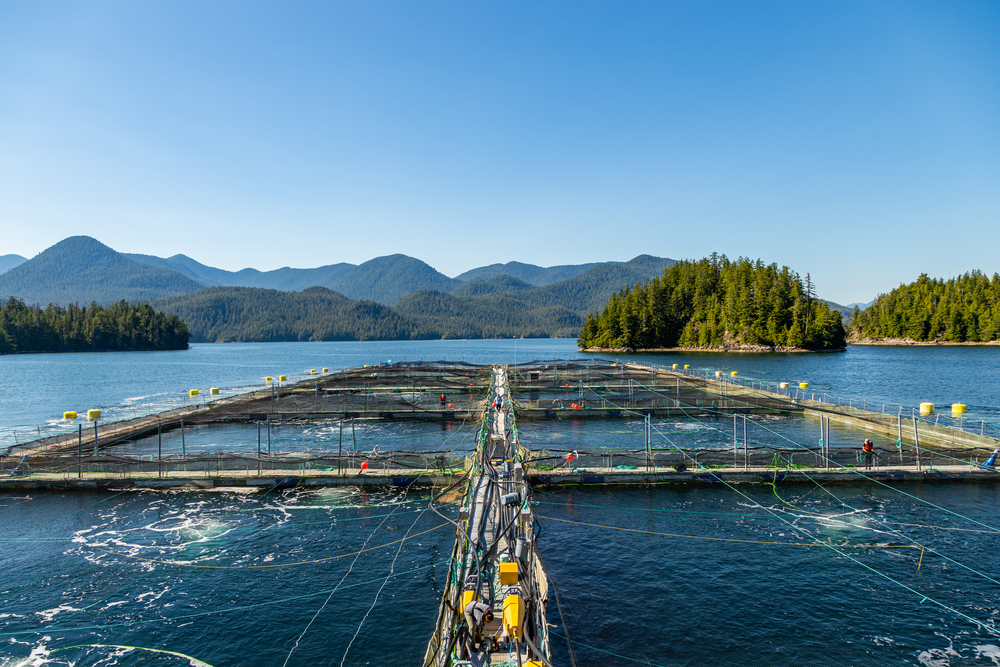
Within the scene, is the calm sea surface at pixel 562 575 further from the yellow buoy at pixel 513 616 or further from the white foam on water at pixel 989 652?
the yellow buoy at pixel 513 616


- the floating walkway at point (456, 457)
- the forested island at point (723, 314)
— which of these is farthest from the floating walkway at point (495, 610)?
the forested island at point (723, 314)

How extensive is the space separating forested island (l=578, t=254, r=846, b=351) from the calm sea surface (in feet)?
498

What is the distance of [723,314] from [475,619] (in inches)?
7097

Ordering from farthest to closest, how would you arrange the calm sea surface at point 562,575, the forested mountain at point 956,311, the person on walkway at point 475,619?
the forested mountain at point 956,311, the calm sea surface at point 562,575, the person on walkway at point 475,619

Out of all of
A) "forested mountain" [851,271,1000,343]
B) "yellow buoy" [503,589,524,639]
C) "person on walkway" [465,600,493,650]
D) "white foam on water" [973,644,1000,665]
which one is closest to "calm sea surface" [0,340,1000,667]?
"white foam on water" [973,644,1000,665]

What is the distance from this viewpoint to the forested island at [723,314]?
165125 mm

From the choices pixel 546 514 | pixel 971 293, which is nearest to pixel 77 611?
pixel 546 514

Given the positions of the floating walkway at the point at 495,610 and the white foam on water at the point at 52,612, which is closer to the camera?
the floating walkway at the point at 495,610

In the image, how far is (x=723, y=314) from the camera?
174750 millimetres

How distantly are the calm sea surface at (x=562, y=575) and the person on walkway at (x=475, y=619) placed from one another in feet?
12.8

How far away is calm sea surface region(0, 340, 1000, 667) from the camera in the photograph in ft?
46.6

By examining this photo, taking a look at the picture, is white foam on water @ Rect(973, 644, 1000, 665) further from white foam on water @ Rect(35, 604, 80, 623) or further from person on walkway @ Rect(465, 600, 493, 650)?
white foam on water @ Rect(35, 604, 80, 623)

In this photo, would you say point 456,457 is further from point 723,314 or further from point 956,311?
point 956,311

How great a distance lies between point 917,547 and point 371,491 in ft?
77.1
